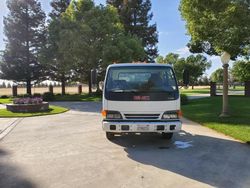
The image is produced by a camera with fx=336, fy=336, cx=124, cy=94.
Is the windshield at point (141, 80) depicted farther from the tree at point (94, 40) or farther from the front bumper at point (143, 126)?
the tree at point (94, 40)

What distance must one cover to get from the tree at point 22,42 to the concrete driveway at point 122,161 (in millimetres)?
29701

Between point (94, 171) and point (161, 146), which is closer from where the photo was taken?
point (94, 171)

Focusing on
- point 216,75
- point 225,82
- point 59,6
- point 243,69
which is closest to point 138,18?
point 59,6

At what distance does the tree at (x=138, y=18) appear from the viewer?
53.7 meters

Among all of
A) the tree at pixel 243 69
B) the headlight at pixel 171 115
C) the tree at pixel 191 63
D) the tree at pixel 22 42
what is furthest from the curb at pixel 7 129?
the tree at pixel 191 63

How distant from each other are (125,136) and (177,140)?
166cm

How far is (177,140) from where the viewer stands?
9867mm

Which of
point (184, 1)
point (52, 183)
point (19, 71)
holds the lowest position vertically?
point (52, 183)

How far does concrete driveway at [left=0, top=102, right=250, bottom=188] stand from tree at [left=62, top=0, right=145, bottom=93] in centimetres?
2221

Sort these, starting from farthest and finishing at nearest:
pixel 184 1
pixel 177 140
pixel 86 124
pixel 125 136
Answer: pixel 184 1
pixel 86 124
pixel 125 136
pixel 177 140

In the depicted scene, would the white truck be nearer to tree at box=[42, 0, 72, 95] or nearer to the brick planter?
the brick planter

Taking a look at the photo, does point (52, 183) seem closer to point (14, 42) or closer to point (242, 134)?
point (242, 134)

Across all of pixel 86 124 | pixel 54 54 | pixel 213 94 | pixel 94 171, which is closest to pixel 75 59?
pixel 54 54

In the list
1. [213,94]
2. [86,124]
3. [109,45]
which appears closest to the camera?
[86,124]
